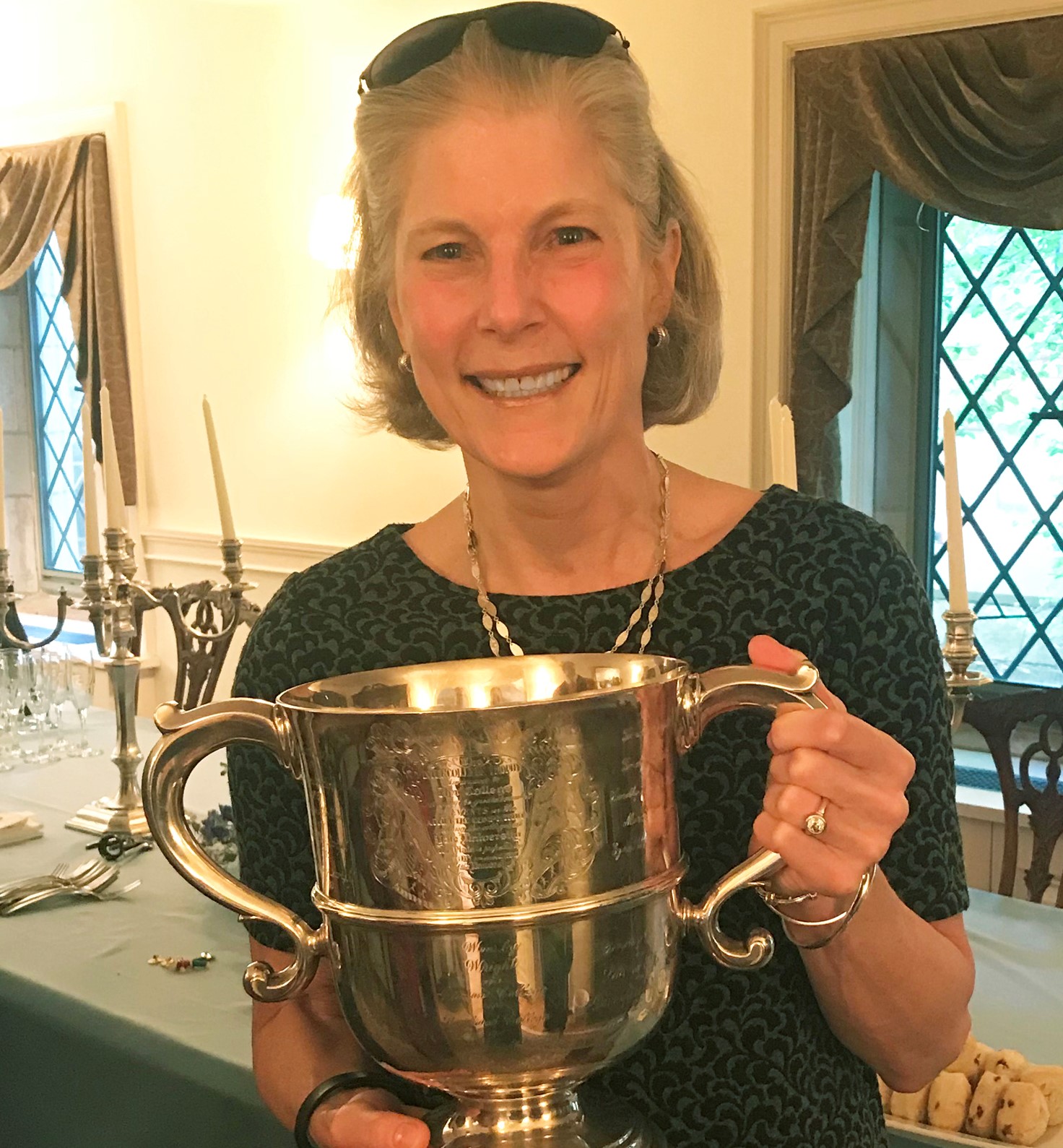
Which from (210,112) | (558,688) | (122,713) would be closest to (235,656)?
(210,112)

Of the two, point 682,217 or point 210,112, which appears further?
point 210,112

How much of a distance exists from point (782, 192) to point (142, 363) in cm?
294

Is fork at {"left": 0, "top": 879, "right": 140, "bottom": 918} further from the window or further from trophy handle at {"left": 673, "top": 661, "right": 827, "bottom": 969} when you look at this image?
the window

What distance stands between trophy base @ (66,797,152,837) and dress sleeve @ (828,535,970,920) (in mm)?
1576

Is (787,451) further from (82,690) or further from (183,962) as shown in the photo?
(82,690)

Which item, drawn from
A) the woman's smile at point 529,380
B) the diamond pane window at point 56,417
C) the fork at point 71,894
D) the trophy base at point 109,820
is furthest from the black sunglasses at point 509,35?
the diamond pane window at point 56,417

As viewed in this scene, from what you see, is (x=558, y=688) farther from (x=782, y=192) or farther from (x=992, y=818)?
(x=782, y=192)

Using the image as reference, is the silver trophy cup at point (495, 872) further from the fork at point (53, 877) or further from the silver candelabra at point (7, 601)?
the silver candelabra at point (7, 601)

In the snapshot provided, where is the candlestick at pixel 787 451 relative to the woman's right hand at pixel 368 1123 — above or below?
above

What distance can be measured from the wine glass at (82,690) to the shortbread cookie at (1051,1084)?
2.22 metres

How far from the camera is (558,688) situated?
0.79m

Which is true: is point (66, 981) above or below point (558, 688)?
below

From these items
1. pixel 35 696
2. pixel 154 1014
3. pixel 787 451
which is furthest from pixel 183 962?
pixel 35 696

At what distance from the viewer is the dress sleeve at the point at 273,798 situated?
103 cm
